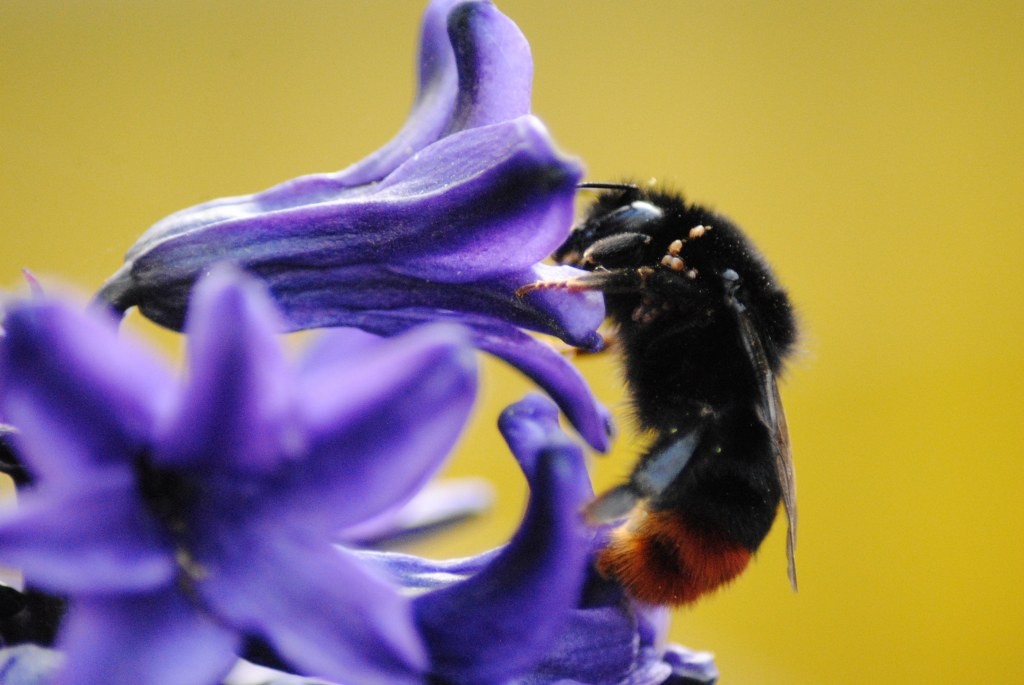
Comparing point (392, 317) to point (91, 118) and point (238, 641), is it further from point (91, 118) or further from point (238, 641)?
point (91, 118)

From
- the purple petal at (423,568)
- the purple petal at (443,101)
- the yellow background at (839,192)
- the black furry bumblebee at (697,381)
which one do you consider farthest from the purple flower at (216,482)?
the yellow background at (839,192)

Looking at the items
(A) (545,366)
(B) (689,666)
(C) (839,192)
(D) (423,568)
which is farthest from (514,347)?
(C) (839,192)

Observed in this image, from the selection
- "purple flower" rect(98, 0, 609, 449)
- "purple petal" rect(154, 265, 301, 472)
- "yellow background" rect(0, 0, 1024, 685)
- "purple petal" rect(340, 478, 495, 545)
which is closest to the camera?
"purple petal" rect(154, 265, 301, 472)

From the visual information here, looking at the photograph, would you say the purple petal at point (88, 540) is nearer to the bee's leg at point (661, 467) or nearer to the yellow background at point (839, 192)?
the bee's leg at point (661, 467)

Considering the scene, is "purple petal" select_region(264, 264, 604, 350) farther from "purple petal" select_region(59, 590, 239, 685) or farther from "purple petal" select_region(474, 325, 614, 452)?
"purple petal" select_region(59, 590, 239, 685)

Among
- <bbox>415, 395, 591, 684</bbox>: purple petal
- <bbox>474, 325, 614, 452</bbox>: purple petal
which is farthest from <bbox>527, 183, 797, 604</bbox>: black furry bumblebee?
<bbox>415, 395, 591, 684</bbox>: purple petal
